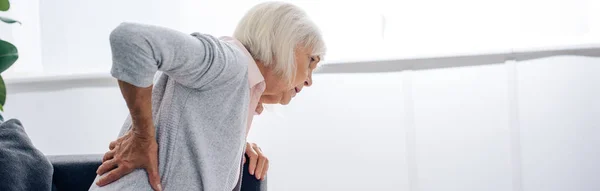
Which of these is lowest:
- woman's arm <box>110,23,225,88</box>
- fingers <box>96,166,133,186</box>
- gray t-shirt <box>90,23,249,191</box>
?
fingers <box>96,166,133,186</box>

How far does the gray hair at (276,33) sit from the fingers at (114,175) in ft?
1.08

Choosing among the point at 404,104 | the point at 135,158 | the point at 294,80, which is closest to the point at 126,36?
the point at 135,158

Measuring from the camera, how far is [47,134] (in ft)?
8.81

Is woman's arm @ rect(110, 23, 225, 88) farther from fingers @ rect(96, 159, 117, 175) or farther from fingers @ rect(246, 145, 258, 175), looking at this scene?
fingers @ rect(246, 145, 258, 175)

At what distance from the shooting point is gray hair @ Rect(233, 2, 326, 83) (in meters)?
1.34

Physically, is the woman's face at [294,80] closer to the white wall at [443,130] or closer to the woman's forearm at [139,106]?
the woman's forearm at [139,106]

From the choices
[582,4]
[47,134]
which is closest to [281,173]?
[47,134]

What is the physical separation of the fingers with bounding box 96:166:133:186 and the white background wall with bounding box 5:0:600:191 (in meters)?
1.27

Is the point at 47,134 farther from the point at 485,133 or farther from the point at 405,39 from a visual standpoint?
the point at 485,133

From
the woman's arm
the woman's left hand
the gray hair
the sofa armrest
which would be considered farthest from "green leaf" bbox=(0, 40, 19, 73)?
the woman's arm

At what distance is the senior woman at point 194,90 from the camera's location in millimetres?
1068

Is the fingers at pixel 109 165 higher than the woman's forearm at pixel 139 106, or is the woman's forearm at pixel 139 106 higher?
the woman's forearm at pixel 139 106

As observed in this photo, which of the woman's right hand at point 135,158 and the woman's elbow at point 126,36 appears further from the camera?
the woman's right hand at point 135,158

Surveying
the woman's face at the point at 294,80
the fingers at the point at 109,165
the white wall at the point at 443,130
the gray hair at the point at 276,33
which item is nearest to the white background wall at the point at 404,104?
the white wall at the point at 443,130
